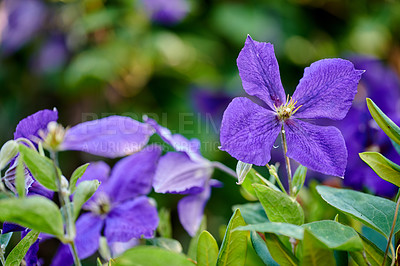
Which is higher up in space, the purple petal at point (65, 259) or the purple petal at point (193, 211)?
the purple petal at point (193, 211)

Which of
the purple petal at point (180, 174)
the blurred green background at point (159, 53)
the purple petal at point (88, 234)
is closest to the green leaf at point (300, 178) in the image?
the purple petal at point (180, 174)

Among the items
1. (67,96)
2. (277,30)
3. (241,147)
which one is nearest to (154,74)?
(67,96)

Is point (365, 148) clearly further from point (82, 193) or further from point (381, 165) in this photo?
point (82, 193)

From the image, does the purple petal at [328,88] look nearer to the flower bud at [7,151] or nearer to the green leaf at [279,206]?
the green leaf at [279,206]

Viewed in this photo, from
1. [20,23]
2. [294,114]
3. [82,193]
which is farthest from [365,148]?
[20,23]

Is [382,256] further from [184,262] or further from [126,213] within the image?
[126,213]

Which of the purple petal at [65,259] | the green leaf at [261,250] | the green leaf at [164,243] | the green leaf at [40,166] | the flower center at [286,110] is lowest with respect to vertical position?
the purple petal at [65,259]
